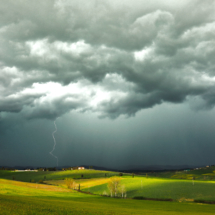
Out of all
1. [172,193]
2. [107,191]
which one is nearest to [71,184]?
[107,191]

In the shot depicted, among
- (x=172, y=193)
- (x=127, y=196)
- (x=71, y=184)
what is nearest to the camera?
(x=172, y=193)

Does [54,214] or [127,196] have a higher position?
[54,214]

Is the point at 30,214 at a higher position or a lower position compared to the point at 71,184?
higher

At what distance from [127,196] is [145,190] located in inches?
403

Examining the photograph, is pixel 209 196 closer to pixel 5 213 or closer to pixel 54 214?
pixel 54 214

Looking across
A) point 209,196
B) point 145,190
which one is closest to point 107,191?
point 145,190

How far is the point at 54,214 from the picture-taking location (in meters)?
23.8

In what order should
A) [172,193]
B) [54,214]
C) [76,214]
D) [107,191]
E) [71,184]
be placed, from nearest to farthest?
[54,214]
[76,214]
[172,193]
[107,191]
[71,184]

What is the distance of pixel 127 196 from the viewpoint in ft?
334

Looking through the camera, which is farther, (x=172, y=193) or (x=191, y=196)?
(x=172, y=193)

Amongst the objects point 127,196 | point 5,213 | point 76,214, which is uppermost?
point 5,213

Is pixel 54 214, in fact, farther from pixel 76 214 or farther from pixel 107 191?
pixel 107 191

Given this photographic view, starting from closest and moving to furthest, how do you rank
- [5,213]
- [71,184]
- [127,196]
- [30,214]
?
[5,213] → [30,214] → [127,196] → [71,184]

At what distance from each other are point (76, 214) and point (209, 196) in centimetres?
8116
